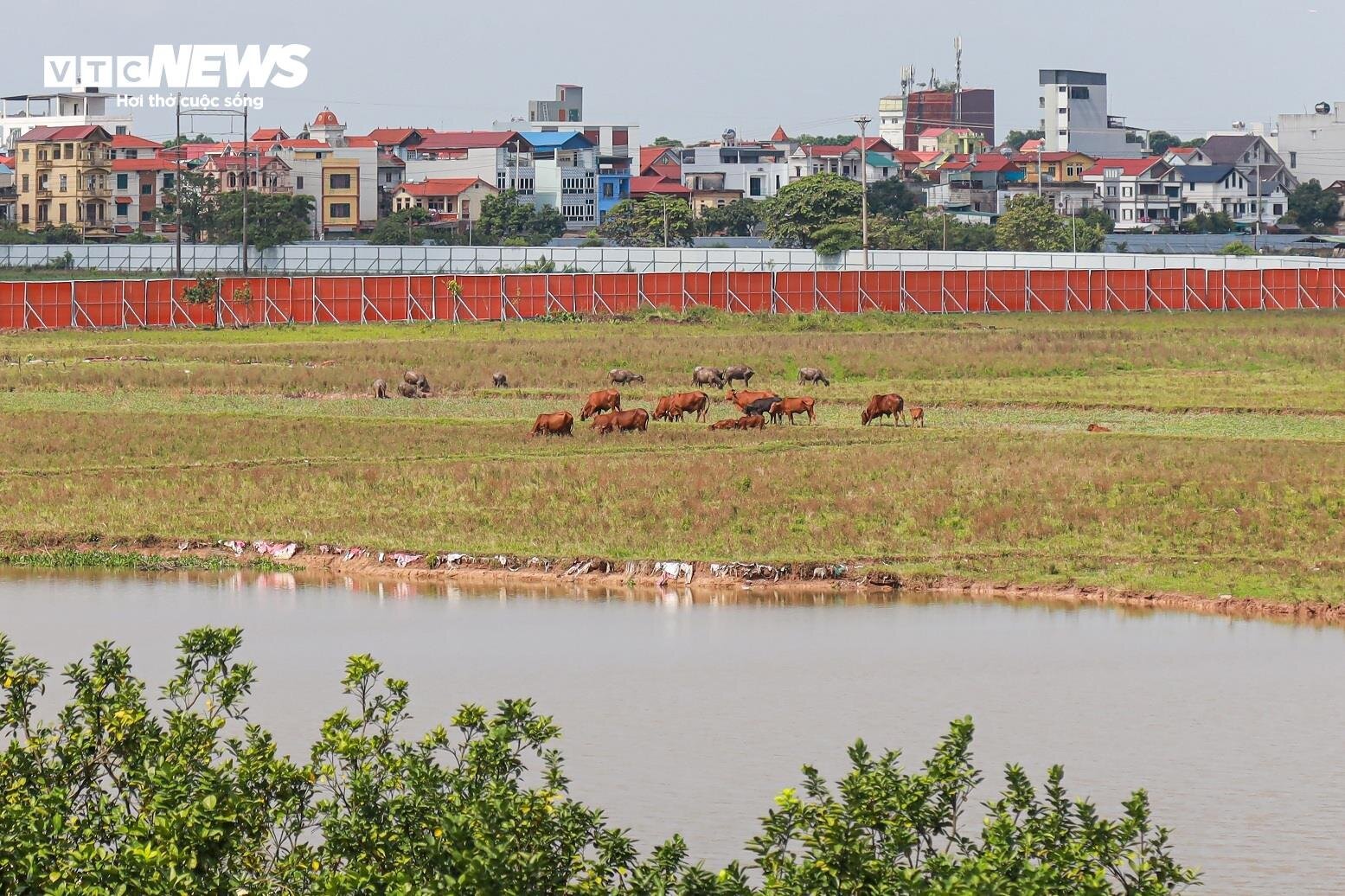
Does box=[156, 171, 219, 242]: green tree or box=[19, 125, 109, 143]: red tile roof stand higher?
box=[19, 125, 109, 143]: red tile roof

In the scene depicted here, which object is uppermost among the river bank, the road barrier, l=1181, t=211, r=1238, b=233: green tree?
l=1181, t=211, r=1238, b=233: green tree

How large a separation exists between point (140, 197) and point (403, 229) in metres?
20.2

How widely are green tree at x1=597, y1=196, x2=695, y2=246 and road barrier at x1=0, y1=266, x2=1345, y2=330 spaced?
46.7 meters

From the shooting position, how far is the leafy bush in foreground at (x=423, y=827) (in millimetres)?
10961

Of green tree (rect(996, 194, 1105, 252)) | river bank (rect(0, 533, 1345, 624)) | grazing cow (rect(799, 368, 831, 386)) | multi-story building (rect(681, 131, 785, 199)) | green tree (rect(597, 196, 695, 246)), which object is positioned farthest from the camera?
multi-story building (rect(681, 131, 785, 199))

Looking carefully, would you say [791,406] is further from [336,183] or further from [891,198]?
[891,198]

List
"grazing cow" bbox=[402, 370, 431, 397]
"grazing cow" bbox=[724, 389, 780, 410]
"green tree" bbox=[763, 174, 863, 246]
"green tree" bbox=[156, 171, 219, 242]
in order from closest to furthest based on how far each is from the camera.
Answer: "grazing cow" bbox=[724, 389, 780, 410] → "grazing cow" bbox=[402, 370, 431, 397] → "green tree" bbox=[763, 174, 863, 246] → "green tree" bbox=[156, 171, 219, 242]

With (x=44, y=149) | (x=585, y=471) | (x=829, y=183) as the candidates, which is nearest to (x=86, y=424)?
(x=585, y=471)

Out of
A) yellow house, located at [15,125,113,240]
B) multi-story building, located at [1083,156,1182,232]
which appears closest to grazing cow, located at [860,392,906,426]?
yellow house, located at [15,125,113,240]

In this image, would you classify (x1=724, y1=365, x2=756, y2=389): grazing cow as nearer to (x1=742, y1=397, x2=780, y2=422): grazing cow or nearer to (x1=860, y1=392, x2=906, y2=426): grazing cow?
(x1=742, y1=397, x2=780, y2=422): grazing cow

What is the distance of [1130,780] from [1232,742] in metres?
1.67

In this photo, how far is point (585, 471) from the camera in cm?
3316

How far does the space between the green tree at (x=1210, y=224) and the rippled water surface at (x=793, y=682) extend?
440ft

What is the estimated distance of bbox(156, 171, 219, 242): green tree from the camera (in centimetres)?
13012
